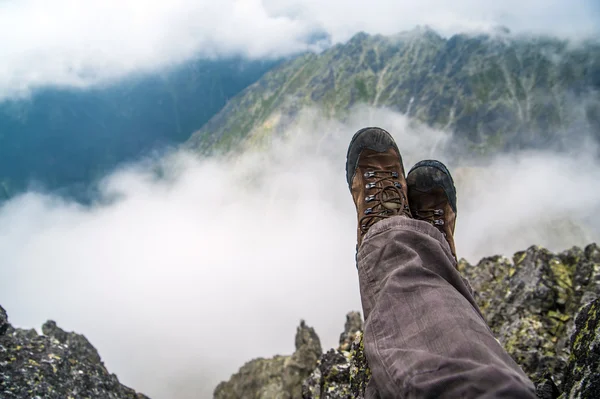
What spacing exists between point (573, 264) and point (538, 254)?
1.61 meters

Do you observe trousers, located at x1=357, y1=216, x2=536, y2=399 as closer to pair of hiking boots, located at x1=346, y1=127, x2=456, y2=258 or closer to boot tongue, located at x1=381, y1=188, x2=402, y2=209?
boot tongue, located at x1=381, y1=188, x2=402, y2=209

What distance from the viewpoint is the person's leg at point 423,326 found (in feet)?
9.48

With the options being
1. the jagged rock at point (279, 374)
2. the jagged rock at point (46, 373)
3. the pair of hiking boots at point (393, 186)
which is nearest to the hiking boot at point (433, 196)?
the pair of hiking boots at point (393, 186)

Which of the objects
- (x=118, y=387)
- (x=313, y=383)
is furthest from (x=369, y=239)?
(x=118, y=387)

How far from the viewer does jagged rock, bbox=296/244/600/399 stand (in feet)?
15.8

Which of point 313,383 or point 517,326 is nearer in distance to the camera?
point 313,383

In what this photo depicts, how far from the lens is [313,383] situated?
29.9 feet

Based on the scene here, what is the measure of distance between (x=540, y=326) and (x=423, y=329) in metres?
11.8

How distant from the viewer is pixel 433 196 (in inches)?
306

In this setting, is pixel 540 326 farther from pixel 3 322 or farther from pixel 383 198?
pixel 3 322

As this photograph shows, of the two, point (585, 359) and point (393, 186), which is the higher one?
point (393, 186)

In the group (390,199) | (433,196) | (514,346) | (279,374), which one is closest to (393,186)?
(390,199)

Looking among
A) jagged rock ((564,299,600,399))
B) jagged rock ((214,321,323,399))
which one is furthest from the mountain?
jagged rock ((214,321,323,399))

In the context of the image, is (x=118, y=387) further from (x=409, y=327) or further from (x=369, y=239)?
(x=409, y=327)
